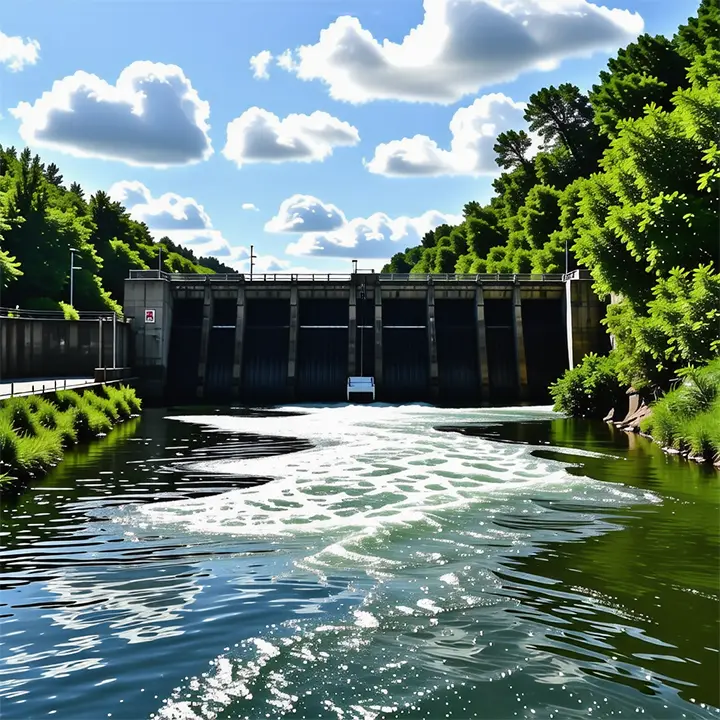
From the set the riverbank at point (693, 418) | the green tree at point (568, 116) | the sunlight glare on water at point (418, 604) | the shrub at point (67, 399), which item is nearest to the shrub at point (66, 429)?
the shrub at point (67, 399)

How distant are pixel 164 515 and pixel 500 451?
1343 cm

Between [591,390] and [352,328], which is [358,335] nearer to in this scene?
[352,328]

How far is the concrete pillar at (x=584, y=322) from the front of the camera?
164 ft

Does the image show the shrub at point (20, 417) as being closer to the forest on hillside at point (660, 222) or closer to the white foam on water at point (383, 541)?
the white foam on water at point (383, 541)

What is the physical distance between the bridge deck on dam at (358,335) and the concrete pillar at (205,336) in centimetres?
8

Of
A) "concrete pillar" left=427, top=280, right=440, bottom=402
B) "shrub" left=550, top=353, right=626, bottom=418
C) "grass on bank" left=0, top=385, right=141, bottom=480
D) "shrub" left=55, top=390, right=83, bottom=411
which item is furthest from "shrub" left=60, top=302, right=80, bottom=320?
"shrub" left=550, top=353, right=626, bottom=418

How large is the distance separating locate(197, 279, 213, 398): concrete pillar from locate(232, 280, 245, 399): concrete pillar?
189cm

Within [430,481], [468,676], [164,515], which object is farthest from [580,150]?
[468,676]

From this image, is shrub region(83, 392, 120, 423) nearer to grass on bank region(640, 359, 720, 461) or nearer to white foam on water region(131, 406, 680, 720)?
white foam on water region(131, 406, 680, 720)

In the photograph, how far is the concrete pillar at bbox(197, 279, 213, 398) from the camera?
50969 millimetres

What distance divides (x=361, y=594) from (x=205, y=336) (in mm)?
43477

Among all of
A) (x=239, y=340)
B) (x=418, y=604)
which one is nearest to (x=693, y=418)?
(x=418, y=604)

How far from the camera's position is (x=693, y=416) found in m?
25.8

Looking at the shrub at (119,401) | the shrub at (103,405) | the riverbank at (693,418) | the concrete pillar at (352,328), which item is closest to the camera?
the riverbank at (693,418)
